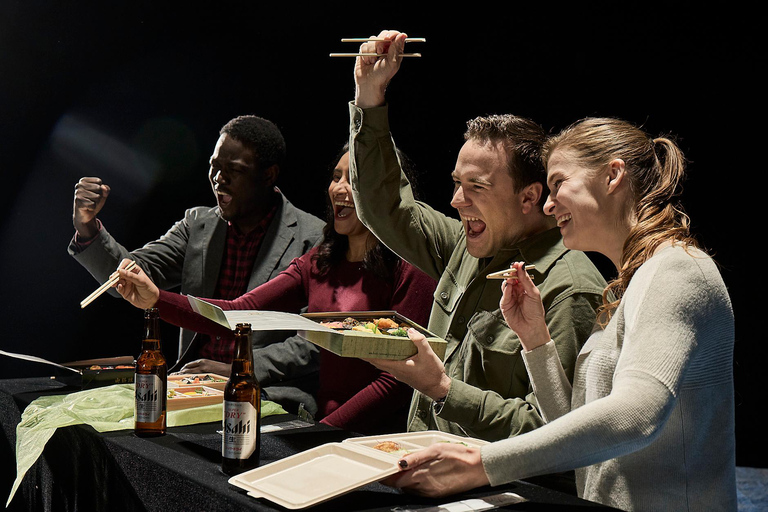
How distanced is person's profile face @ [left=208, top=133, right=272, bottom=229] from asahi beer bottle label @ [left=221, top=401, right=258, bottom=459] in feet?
6.74

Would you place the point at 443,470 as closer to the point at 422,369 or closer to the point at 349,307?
the point at 422,369

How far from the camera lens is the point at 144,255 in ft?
10.9

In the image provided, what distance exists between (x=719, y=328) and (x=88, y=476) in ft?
4.59

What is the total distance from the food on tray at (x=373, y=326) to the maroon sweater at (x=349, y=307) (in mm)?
393

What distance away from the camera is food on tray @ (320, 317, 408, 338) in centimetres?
157

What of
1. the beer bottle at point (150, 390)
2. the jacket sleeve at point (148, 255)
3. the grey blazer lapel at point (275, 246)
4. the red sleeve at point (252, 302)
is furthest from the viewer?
the jacket sleeve at point (148, 255)

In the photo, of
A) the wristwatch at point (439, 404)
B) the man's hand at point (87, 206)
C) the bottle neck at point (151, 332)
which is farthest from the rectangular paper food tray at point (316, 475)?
the man's hand at point (87, 206)

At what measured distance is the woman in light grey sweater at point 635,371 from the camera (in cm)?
104

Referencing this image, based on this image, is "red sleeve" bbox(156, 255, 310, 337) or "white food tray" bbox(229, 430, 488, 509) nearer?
"white food tray" bbox(229, 430, 488, 509)

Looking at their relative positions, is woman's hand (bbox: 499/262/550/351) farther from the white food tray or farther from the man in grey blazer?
the man in grey blazer

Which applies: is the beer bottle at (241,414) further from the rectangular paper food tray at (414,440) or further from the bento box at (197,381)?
the bento box at (197,381)

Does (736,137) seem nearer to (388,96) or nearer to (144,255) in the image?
(388,96)

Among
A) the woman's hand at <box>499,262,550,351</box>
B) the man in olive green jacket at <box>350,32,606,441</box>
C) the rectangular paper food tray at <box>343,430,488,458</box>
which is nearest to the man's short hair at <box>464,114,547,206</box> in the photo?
the man in olive green jacket at <box>350,32,606,441</box>

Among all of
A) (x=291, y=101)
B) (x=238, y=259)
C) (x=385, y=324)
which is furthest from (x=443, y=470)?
(x=291, y=101)
